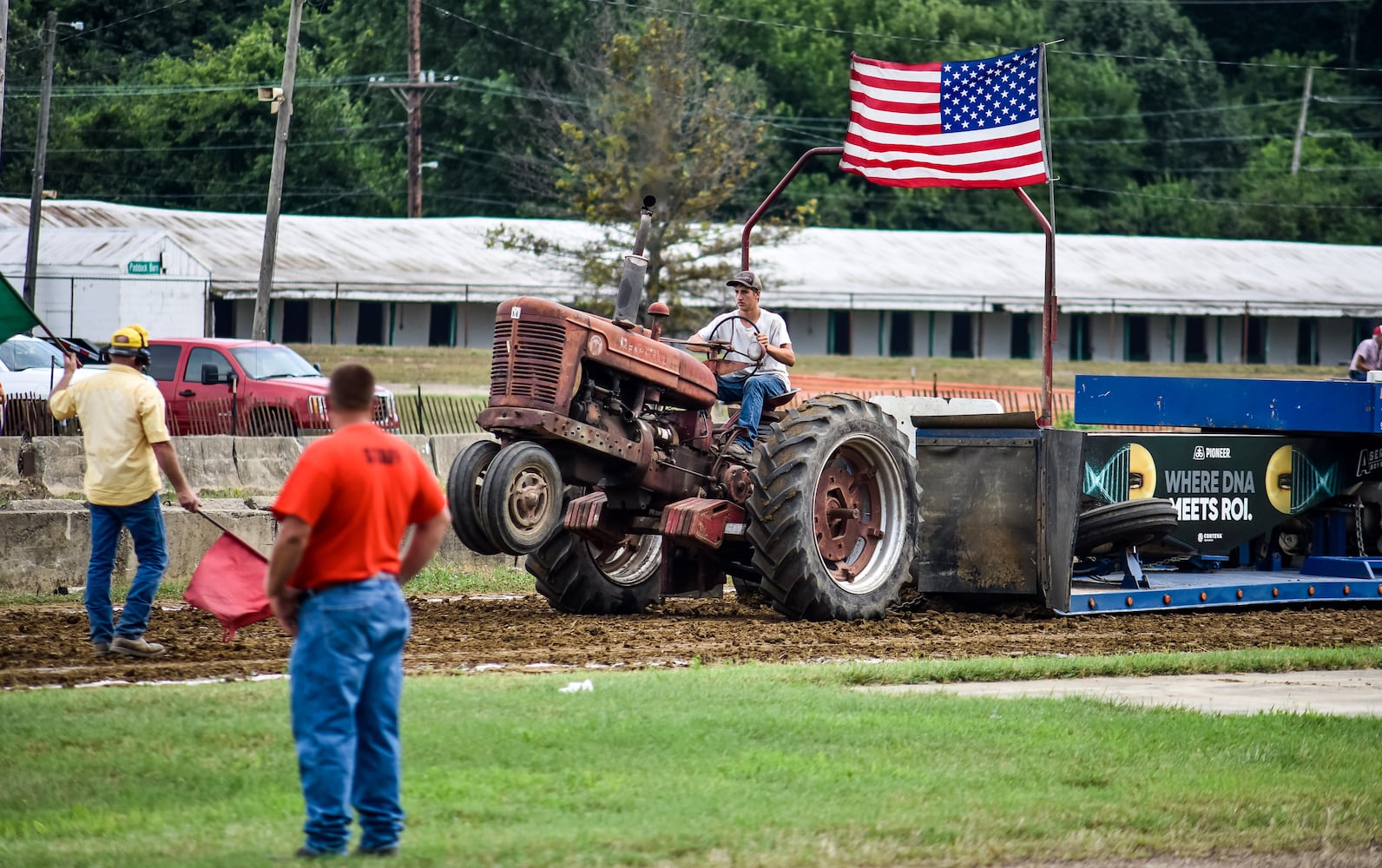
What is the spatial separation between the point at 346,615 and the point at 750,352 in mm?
7232

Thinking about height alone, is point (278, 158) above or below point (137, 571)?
above

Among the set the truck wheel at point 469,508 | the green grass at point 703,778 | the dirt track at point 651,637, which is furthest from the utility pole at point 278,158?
the green grass at point 703,778

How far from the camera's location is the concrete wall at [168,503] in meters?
14.6

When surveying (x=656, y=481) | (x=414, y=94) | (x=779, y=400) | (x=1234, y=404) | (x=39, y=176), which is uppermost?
(x=414, y=94)

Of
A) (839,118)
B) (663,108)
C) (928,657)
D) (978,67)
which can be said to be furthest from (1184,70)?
(928,657)

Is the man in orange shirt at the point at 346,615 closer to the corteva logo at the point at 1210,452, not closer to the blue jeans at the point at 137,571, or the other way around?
the blue jeans at the point at 137,571

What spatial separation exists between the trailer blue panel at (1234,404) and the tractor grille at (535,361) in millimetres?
5954

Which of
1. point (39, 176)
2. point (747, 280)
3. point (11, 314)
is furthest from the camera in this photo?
point (39, 176)

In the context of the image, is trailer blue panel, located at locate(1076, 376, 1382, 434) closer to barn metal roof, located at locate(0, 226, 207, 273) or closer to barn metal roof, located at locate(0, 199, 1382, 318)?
barn metal roof, located at locate(0, 199, 1382, 318)

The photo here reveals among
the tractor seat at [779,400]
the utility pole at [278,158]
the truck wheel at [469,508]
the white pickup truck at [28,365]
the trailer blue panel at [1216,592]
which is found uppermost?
the utility pole at [278,158]

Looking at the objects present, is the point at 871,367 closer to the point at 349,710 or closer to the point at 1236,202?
the point at 1236,202

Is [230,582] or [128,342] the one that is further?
[128,342]

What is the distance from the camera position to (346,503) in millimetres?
5965

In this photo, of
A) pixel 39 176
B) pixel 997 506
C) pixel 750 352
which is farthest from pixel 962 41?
pixel 750 352
